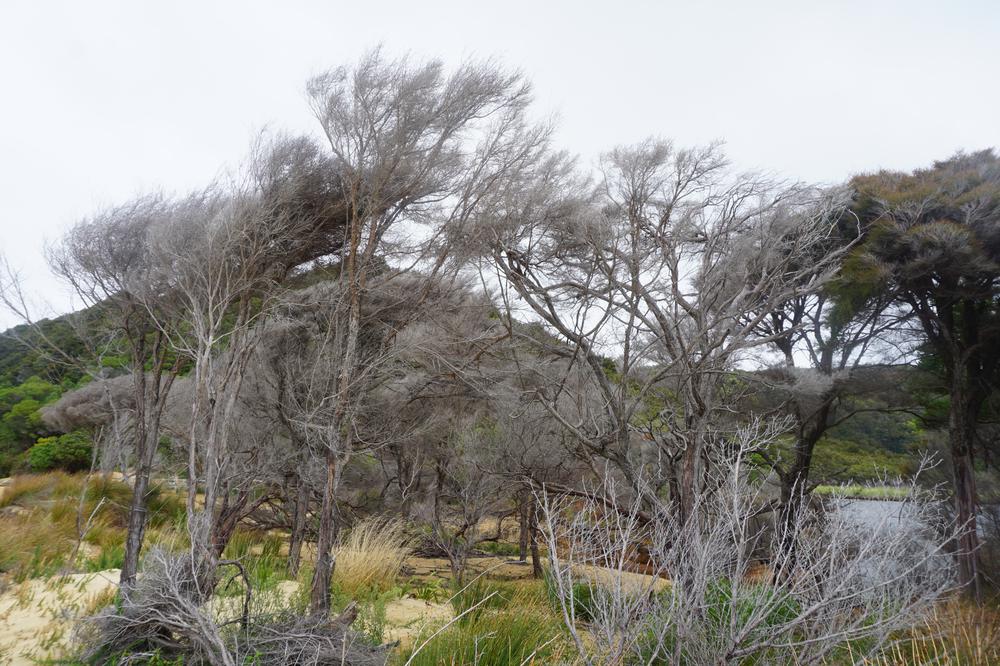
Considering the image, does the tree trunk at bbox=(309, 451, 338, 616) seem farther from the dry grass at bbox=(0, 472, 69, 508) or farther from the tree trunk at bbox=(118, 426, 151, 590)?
the dry grass at bbox=(0, 472, 69, 508)

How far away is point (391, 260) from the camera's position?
7.76m

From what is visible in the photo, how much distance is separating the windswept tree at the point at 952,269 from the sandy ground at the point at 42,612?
418 inches

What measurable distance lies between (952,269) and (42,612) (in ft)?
41.7

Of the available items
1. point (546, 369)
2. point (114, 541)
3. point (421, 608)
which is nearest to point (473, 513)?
point (546, 369)

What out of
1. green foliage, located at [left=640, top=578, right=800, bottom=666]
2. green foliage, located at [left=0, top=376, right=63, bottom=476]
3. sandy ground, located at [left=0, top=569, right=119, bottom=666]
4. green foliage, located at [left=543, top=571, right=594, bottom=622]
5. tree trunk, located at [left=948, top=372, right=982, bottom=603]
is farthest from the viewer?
green foliage, located at [left=0, top=376, right=63, bottom=476]

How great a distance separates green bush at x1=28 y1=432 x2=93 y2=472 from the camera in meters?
17.4

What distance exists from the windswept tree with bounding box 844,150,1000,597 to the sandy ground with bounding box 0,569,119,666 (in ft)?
34.8

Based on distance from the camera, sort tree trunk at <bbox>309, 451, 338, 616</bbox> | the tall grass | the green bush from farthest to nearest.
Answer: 1. the green bush
2. tree trunk at <bbox>309, 451, 338, 616</bbox>
3. the tall grass

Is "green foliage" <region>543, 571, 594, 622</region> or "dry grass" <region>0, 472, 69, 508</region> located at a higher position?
"dry grass" <region>0, 472, 69, 508</region>

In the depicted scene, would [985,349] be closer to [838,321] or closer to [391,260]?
[838,321]

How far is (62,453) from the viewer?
17.5 metres

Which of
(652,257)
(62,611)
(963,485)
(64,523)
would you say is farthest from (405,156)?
(963,485)

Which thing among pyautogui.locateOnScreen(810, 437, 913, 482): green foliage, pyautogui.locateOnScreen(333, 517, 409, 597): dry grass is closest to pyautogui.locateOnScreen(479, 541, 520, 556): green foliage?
pyautogui.locateOnScreen(810, 437, 913, 482): green foliage

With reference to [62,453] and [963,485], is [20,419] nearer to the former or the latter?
[62,453]
